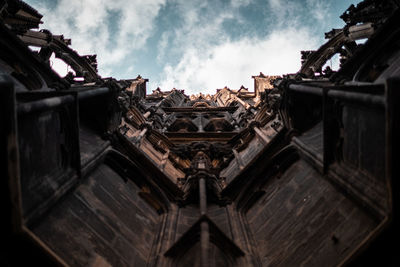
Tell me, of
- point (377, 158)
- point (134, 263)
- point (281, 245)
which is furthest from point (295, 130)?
point (134, 263)

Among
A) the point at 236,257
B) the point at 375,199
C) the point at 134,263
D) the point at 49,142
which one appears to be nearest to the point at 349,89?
the point at 375,199

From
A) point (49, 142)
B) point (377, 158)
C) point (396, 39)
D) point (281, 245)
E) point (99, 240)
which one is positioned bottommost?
point (281, 245)

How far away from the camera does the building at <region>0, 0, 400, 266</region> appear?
424cm

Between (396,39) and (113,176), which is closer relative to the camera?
(396,39)

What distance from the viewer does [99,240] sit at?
5.88m

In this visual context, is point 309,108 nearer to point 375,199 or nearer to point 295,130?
point 295,130

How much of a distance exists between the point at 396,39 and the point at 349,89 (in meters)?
2.56

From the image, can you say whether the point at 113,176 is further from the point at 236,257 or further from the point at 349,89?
the point at 349,89

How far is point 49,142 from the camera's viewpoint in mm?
5992

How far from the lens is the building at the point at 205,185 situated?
4.24 m

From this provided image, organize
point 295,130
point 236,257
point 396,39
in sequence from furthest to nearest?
point 295,130, point 396,39, point 236,257

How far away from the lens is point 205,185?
30.2 ft

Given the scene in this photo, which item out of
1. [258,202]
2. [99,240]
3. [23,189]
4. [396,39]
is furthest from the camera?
[258,202]

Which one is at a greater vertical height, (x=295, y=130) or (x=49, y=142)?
(x=49, y=142)
